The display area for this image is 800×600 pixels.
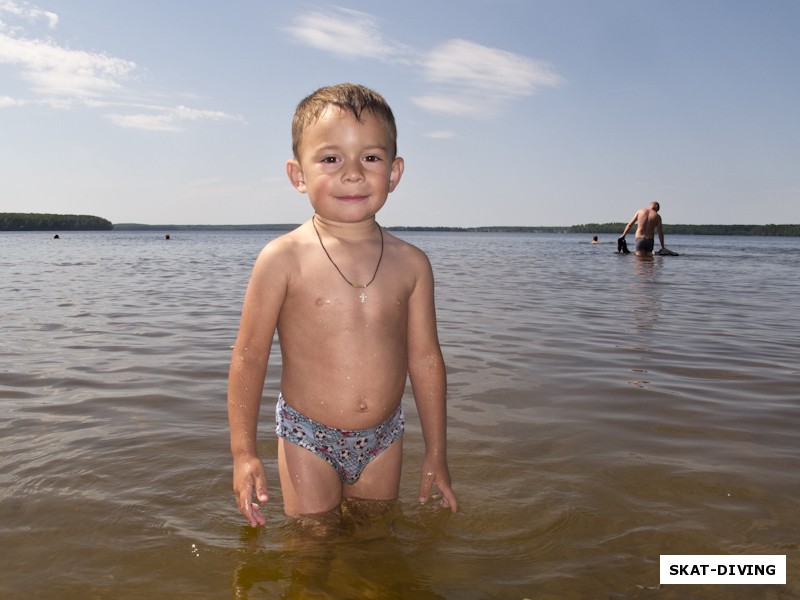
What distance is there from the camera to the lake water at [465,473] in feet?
7.99

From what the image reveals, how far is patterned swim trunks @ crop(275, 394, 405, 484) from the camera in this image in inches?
110

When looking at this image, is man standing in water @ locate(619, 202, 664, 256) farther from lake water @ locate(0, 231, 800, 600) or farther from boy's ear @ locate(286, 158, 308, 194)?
boy's ear @ locate(286, 158, 308, 194)

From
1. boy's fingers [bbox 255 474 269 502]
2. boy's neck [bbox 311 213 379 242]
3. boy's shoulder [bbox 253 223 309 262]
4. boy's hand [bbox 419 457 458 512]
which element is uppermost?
boy's neck [bbox 311 213 379 242]

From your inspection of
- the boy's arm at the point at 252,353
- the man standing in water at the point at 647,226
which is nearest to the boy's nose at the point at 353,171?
the boy's arm at the point at 252,353

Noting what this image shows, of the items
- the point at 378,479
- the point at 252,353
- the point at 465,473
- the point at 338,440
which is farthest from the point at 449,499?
the point at 252,353

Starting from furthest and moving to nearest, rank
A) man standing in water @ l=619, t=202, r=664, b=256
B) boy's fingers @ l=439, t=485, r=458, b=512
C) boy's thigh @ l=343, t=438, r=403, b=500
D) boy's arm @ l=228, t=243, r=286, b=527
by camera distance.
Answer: man standing in water @ l=619, t=202, r=664, b=256
boy's thigh @ l=343, t=438, r=403, b=500
boy's fingers @ l=439, t=485, r=458, b=512
boy's arm @ l=228, t=243, r=286, b=527

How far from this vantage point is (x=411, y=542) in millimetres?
2738

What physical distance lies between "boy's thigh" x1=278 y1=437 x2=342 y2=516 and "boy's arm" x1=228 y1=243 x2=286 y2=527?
0.20 m

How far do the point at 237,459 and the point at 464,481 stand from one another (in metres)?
1.39

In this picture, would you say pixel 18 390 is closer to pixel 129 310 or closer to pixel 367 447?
pixel 367 447

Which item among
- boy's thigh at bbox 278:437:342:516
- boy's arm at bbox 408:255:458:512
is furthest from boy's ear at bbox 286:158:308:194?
boy's thigh at bbox 278:437:342:516

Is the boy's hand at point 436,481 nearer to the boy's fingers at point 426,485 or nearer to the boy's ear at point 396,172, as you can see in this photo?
the boy's fingers at point 426,485

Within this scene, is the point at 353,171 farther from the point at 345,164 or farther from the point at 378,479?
the point at 378,479

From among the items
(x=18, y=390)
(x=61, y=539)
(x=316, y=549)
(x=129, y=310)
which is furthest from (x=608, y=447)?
(x=129, y=310)
